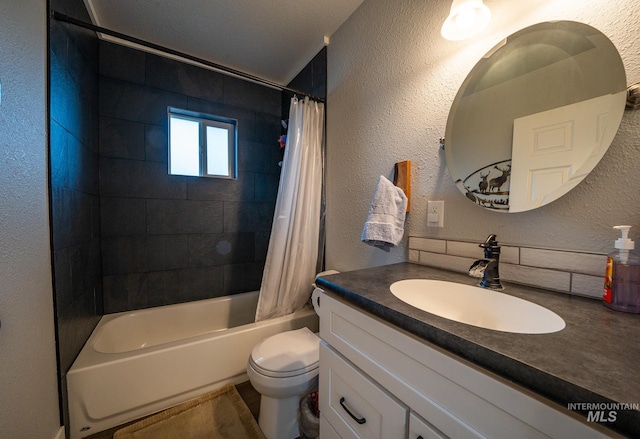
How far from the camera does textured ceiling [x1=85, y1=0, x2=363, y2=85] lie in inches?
55.9

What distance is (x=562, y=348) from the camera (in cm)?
39

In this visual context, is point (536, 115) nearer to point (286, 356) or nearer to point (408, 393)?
point (408, 393)

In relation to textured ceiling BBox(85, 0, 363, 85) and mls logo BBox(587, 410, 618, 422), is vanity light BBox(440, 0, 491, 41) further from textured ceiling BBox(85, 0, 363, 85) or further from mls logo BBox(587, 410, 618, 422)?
mls logo BBox(587, 410, 618, 422)

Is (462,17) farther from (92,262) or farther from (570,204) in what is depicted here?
(92,262)

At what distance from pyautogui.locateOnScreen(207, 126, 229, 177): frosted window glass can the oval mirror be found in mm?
1863

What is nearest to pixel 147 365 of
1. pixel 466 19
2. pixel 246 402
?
pixel 246 402

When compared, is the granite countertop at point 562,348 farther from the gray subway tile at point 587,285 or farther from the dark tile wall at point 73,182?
the dark tile wall at point 73,182

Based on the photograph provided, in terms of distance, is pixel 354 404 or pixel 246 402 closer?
pixel 354 404

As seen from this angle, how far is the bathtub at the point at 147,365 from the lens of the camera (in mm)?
1115

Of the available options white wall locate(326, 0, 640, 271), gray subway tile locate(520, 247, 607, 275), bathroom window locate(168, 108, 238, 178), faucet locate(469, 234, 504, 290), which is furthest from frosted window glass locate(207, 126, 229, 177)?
gray subway tile locate(520, 247, 607, 275)

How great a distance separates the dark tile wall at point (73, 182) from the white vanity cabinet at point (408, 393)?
125cm

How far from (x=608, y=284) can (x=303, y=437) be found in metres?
1.32

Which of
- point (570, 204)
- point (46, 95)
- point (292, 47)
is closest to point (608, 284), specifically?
point (570, 204)

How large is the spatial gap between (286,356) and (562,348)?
1034 millimetres
